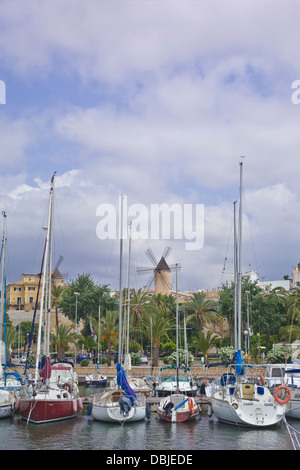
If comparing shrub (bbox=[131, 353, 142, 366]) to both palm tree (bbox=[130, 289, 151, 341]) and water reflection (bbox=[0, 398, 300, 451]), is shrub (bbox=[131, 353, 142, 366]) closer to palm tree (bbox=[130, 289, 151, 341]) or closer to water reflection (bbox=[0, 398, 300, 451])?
palm tree (bbox=[130, 289, 151, 341])

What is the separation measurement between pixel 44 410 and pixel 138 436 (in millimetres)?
5895

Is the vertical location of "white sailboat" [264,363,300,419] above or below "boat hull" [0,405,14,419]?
above

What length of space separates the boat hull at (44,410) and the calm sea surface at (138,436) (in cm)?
35

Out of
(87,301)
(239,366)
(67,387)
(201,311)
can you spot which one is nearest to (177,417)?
(239,366)

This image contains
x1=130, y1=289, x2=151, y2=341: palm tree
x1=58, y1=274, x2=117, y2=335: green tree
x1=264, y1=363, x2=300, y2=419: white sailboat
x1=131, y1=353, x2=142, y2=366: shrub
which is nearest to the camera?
x1=264, y1=363, x2=300, y2=419: white sailboat

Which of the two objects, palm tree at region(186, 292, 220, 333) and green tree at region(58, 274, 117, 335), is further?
green tree at region(58, 274, 117, 335)

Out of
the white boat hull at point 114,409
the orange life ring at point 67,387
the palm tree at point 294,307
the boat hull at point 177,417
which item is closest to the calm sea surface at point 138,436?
the boat hull at point 177,417

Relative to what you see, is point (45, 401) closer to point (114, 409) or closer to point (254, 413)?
point (114, 409)

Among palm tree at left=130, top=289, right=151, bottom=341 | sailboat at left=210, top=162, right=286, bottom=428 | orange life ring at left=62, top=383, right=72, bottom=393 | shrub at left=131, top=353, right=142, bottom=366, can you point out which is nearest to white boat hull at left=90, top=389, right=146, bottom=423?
orange life ring at left=62, top=383, right=72, bottom=393

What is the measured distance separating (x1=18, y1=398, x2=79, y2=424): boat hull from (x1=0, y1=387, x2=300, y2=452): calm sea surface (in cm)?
35

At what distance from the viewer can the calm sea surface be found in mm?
24531

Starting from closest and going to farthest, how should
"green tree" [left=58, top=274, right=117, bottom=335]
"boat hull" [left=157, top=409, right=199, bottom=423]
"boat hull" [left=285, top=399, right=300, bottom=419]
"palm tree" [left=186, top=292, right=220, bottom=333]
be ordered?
"boat hull" [left=157, top=409, right=199, bottom=423], "boat hull" [left=285, top=399, right=300, bottom=419], "palm tree" [left=186, top=292, right=220, bottom=333], "green tree" [left=58, top=274, right=117, bottom=335]

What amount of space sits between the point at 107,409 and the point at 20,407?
5.40 metres
